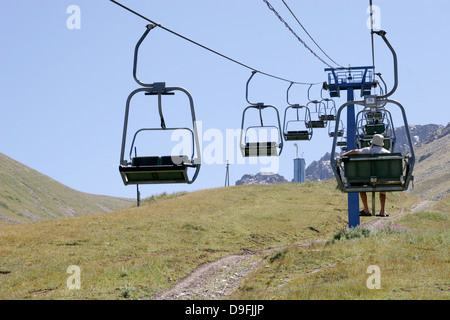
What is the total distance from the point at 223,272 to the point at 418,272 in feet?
40.4

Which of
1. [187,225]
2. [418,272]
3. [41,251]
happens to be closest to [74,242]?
[41,251]

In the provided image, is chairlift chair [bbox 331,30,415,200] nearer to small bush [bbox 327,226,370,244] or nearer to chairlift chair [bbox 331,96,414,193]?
chairlift chair [bbox 331,96,414,193]

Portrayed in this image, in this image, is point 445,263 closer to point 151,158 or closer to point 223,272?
→ point 223,272

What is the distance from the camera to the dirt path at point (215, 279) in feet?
91.6

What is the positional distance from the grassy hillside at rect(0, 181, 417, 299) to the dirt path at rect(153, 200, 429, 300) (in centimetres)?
76

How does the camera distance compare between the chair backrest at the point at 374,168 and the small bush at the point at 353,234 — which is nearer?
the chair backrest at the point at 374,168

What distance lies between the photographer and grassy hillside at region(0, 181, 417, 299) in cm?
3069

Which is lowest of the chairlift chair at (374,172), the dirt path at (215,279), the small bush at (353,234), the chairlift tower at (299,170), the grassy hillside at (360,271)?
the dirt path at (215,279)

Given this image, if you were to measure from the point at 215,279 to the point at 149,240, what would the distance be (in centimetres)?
1126

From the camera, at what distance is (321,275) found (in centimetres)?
2683

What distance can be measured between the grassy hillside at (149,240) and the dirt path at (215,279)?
760 millimetres

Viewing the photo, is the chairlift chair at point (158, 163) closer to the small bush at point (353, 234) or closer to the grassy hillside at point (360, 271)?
the grassy hillside at point (360, 271)

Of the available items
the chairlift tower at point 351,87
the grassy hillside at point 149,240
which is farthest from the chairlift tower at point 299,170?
the chairlift tower at point 351,87

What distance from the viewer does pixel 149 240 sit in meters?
42.2
